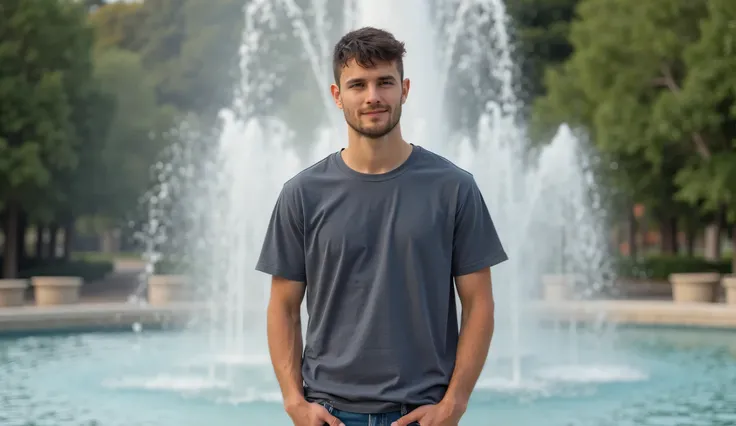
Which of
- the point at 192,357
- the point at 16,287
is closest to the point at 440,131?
the point at 192,357

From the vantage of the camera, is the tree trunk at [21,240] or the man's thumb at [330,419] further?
the tree trunk at [21,240]

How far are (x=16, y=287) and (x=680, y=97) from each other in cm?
1654

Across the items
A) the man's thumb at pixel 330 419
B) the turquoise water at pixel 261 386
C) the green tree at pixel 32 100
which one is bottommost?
the turquoise water at pixel 261 386

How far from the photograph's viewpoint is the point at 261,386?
1145 centimetres

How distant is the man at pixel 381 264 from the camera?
106 inches

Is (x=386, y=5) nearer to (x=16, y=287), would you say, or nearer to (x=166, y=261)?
(x=16, y=287)

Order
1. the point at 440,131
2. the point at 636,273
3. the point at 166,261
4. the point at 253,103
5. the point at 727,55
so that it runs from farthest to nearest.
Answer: the point at 253,103 → the point at 636,273 → the point at 166,261 → the point at 727,55 → the point at 440,131

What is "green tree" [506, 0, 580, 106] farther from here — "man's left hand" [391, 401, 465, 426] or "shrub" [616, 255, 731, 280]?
"man's left hand" [391, 401, 465, 426]

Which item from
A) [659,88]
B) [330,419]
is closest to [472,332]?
[330,419]

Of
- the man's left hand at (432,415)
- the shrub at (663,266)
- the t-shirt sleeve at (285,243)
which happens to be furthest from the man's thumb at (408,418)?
the shrub at (663,266)

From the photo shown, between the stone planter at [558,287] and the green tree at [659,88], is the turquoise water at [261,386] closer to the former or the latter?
the stone planter at [558,287]

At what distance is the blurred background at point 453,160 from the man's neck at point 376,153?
6803mm

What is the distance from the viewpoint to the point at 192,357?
47.0ft

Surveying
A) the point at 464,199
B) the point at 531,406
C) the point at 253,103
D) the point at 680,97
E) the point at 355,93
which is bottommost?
the point at 531,406
